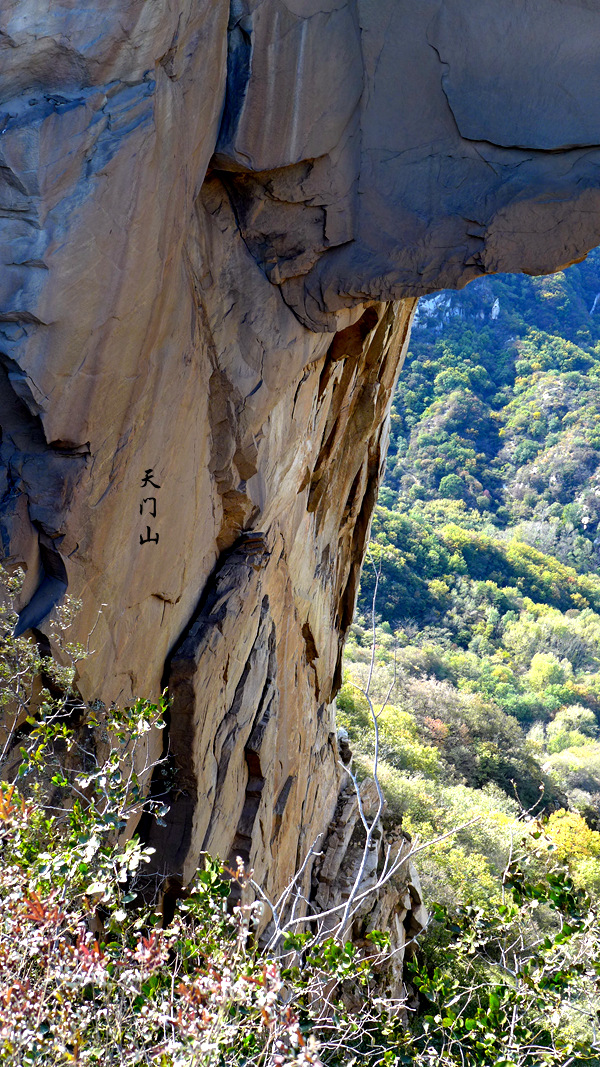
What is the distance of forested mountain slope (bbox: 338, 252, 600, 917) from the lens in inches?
992

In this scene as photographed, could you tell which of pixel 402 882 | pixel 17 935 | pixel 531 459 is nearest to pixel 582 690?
pixel 531 459

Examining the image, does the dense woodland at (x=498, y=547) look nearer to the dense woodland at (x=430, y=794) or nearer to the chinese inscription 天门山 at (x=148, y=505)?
the dense woodland at (x=430, y=794)

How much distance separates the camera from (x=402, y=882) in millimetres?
9828

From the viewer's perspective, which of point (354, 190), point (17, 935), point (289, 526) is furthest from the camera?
point (289, 526)

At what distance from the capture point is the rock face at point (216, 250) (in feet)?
12.1

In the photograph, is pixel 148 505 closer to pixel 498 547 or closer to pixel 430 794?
pixel 430 794

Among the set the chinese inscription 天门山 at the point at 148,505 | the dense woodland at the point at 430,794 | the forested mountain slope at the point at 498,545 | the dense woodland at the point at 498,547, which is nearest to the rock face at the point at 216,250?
the chinese inscription 天门山 at the point at 148,505

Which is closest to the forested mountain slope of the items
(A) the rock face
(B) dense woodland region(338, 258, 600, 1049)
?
(B) dense woodland region(338, 258, 600, 1049)

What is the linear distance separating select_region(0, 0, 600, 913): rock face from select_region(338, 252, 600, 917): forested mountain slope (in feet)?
48.5

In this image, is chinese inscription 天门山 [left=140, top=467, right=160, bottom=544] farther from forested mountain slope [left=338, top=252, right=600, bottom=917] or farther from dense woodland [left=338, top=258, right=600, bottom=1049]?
forested mountain slope [left=338, top=252, right=600, bottom=917]

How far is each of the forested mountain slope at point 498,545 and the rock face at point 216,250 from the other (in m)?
14.8

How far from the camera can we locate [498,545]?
38.7 metres

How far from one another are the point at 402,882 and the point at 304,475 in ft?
18.2

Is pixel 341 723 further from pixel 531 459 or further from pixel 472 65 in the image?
pixel 531 459
